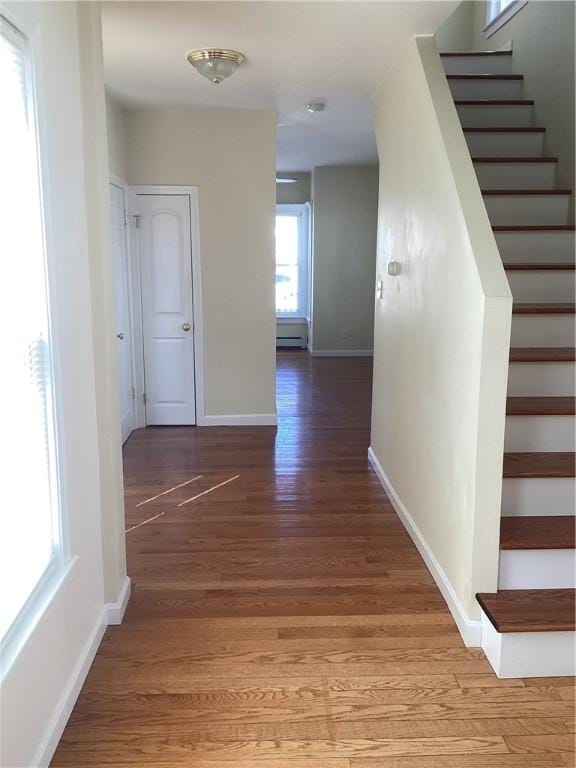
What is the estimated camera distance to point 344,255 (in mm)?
8680

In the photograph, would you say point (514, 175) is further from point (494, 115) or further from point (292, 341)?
point (292, 341)

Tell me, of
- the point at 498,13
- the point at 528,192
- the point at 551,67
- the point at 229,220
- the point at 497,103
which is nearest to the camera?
the point at 528,192

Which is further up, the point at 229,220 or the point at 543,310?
the point at 229,220

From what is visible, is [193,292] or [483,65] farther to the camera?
[193,292]

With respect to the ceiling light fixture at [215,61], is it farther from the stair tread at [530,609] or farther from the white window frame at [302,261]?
the white window frame at [302,261]

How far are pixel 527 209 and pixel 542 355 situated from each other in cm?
112

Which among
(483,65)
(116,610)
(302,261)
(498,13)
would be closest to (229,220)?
(483,65)

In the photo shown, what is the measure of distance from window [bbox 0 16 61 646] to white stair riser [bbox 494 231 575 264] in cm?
249

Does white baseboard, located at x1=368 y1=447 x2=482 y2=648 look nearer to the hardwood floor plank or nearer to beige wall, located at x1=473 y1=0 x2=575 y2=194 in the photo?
the hardwood floor plank

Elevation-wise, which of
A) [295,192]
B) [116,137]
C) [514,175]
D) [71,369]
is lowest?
[71,369]

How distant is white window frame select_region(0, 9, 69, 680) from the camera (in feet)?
5.30

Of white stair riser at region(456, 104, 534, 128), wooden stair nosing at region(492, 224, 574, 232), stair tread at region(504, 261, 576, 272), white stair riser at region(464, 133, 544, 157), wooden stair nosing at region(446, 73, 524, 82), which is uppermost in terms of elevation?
wooden stair nosing at region(446, 73, 524, 82)

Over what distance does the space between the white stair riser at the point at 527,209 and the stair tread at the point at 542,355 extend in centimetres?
90

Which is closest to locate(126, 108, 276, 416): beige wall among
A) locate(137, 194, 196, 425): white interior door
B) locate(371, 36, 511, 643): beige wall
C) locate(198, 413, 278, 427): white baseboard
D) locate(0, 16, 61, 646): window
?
locate(198, 413, 278, 427): white baseboard
